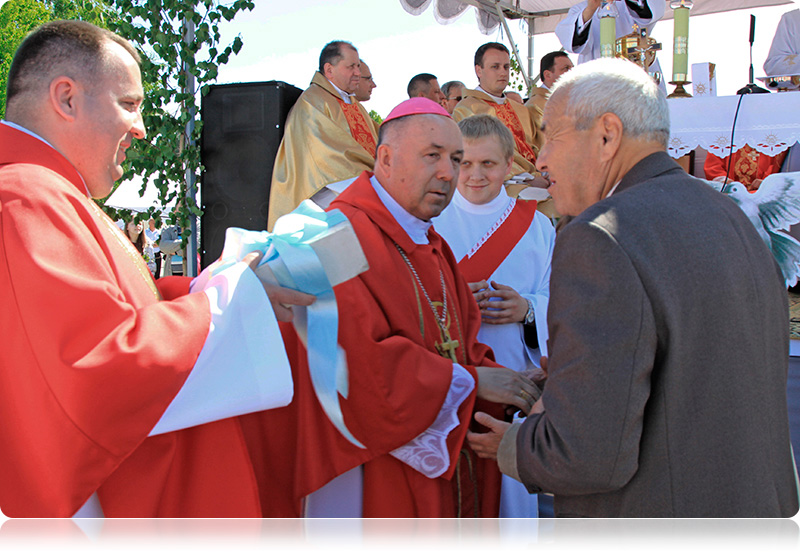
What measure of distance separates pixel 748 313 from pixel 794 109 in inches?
138

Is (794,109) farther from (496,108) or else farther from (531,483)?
(531,483)

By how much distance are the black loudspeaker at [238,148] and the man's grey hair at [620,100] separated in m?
Answer: 4.50

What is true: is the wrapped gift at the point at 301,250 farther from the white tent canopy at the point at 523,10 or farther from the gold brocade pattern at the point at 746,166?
the white tent canopy at the point at 523,10

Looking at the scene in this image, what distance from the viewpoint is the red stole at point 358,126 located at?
6289 millimetres

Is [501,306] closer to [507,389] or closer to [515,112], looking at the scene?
[507,389]

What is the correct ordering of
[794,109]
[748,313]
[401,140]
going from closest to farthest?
[748,313], [401,140], [794,109]

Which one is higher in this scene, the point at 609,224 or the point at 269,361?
the point at 609,224

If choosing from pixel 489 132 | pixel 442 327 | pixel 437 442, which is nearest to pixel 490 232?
pixel 489 132

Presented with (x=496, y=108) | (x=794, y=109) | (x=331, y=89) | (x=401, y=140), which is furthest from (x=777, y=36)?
(x=401, y=140)

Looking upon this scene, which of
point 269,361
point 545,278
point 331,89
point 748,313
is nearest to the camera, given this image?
point 748,313

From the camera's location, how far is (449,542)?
214cm

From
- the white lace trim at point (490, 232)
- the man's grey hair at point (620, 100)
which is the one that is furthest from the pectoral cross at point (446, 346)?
the man's grey hair at point (620, 100)

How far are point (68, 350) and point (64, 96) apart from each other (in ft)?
2.27

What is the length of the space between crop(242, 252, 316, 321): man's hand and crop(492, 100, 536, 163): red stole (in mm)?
5362
